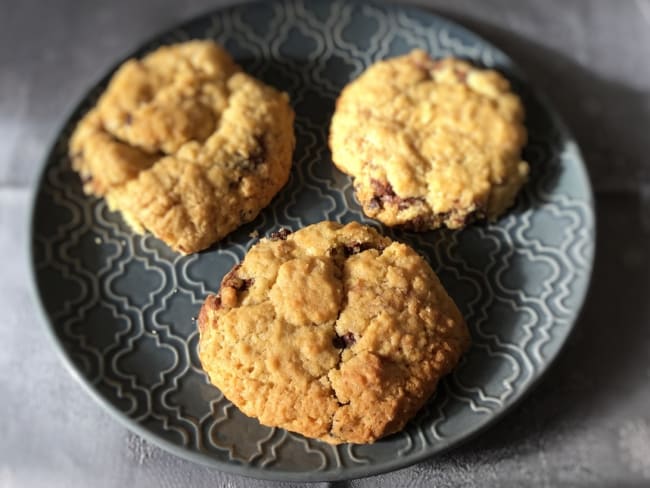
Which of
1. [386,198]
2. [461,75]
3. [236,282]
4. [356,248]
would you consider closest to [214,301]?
[236,282]

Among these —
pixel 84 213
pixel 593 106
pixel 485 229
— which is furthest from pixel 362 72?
pixel 84 213

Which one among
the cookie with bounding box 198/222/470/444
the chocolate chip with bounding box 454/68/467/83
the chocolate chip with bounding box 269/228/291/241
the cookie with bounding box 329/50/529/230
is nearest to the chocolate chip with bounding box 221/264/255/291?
the cookie with bounding box 198/222/470/444

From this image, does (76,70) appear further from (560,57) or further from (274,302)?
(560,57)

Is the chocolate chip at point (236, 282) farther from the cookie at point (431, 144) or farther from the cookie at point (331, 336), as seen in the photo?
the cookie at point (431, 144)

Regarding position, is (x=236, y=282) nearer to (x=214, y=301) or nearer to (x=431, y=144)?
(x=214, y=301)

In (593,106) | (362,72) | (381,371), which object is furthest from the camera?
(593,106)

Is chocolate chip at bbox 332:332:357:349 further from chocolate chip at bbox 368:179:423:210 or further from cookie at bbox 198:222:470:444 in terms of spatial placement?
chocolate chip at bbox 368:179:423:210

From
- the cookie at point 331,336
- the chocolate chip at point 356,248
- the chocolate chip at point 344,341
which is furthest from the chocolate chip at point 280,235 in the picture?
the chocolate chip at point 344,341

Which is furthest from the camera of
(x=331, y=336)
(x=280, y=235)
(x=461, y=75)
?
(x=461, y=75)
